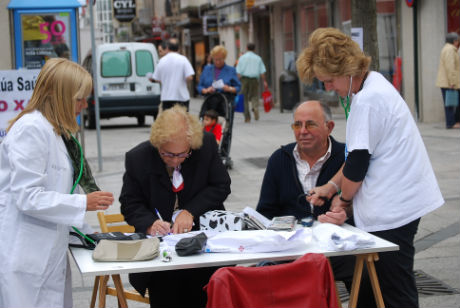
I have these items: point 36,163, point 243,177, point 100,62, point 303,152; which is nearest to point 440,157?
point 243,177

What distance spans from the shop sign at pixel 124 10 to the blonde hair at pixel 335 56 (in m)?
35.5

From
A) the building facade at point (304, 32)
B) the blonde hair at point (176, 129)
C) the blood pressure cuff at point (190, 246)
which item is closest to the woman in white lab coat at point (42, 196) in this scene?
the blood pressure cuff at point (190, 246)

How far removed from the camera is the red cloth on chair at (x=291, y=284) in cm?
338

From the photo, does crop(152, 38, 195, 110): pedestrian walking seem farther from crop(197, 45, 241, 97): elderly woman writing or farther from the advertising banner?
the advertising banner

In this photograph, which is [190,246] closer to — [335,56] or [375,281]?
[375,281]

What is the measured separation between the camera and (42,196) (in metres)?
3.64

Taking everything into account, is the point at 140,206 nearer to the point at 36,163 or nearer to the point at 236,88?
the point at 36,163

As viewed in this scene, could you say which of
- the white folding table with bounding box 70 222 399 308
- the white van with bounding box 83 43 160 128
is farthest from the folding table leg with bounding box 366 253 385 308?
the white van with bounding box 83 43 160 128

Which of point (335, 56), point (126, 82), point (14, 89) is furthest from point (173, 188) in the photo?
point (126, 82)

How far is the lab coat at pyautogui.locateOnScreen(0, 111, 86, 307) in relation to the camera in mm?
3639

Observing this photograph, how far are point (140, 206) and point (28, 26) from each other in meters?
6.93

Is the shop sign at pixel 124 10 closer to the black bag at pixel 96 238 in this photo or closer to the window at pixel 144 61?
the window at pixel 144 61

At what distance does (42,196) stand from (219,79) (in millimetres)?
9008

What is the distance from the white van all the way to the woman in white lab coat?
52.9ft
